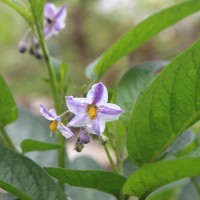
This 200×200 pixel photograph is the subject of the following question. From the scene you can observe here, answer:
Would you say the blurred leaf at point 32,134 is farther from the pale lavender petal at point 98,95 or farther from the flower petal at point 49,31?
the pale lavender petal at point 98,95

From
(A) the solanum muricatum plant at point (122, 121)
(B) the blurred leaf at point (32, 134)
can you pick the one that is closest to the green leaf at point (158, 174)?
(A) the solanum muricatum plant at point (122, 121)

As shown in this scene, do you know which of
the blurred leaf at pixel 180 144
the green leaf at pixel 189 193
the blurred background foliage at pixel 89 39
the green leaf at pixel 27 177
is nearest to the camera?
the green leaf at pixel 27 177

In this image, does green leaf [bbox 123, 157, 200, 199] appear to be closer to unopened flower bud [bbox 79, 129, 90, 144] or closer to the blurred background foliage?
unopened flower bud [bbox 79, 129, 90, 144]

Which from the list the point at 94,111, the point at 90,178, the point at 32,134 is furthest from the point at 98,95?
the point at 32,134

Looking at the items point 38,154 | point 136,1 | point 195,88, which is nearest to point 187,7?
point 195,88

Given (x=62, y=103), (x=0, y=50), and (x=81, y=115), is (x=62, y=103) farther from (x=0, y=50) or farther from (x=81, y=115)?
(x=0, y=50)

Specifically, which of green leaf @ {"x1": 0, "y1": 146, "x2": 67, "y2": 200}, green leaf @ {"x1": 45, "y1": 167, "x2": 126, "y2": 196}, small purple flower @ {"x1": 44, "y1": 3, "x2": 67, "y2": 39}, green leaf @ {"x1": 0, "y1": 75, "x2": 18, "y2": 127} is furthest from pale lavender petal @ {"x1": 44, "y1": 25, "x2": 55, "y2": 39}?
green leaf @ {"x1": 45, "y1": 167, "x2": 126, "y2": 196}

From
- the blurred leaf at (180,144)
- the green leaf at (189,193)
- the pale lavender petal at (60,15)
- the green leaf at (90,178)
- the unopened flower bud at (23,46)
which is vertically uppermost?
the pale lavender petal at (60,15)
